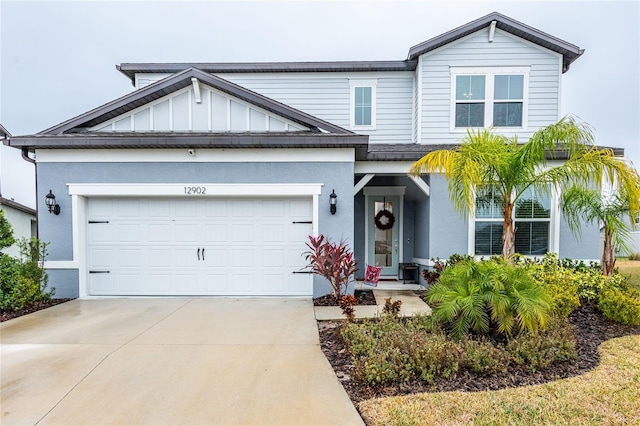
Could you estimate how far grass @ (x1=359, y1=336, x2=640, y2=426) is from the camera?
116 inches

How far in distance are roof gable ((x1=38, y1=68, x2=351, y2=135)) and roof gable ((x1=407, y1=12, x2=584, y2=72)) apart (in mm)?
4524

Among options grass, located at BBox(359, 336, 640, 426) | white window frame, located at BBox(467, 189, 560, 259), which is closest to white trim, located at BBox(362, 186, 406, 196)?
white window frame, located at BBox(467, 189, 560, 259)

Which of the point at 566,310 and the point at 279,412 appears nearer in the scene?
the point at 279,412

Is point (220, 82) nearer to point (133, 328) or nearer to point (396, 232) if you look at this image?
point (133, 328)

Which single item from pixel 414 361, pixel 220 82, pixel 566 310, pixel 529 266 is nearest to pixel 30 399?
pixel 414 361

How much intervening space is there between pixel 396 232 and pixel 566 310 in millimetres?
5254

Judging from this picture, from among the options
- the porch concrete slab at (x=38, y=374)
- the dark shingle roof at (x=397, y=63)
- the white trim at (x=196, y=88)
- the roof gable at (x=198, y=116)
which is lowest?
the porch concrete slab at (x=38, y=374)

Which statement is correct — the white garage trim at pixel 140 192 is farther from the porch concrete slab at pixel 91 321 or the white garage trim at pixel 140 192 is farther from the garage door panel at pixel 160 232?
the porch concrete slab at pixel 91 321

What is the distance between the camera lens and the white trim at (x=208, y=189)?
7395 mm

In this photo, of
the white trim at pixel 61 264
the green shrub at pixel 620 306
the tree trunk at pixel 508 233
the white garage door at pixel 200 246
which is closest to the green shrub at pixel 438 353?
the green shrub at pixel 620 306

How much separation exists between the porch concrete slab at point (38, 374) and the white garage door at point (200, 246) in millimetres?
2949

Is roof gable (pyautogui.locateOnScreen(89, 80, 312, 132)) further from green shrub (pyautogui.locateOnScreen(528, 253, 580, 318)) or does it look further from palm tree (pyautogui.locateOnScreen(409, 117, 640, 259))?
green shrub (pyautogui.locateOnScreen(528, 253, 580, 318))

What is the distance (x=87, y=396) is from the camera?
343 cm

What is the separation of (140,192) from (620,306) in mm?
9853
